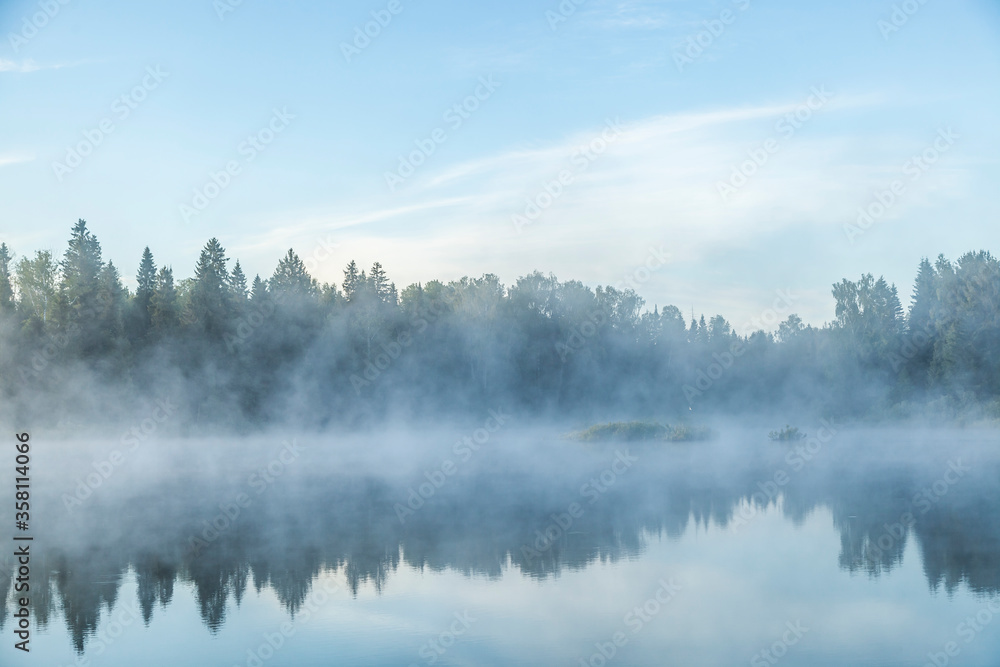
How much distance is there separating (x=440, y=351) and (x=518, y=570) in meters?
58.4

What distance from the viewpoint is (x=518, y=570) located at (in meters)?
15.2

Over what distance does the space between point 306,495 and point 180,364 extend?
109 ft

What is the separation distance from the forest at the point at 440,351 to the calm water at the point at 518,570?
24877 mm

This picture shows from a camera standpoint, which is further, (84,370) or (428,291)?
(428,291)

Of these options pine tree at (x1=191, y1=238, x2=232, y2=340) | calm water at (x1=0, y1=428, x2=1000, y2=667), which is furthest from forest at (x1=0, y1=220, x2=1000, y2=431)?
calm water at (x1=0, y1=428, x2=1000, y2=667)

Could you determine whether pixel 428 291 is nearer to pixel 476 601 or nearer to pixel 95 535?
pixel 95 535

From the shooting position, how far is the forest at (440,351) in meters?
52.6

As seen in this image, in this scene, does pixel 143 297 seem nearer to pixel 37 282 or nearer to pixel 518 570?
pixel 37 282

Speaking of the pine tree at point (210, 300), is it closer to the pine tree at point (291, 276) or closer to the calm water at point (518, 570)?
the pine tree at point (291, 276)

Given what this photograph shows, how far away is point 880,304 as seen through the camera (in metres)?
79.2

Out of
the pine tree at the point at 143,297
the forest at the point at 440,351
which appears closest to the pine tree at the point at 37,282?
the forest at the point at 440,351

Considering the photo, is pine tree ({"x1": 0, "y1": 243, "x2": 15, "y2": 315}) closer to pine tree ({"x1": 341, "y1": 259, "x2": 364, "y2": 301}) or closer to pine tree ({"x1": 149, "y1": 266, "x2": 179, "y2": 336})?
pine tree ({"x1": 149, "y1": 266, "x2": 179, "y2": 336})

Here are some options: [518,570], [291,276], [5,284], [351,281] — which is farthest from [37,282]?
[518,570]

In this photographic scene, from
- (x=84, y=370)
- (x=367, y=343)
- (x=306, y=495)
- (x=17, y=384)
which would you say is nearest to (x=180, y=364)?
(x=84, y=370)
